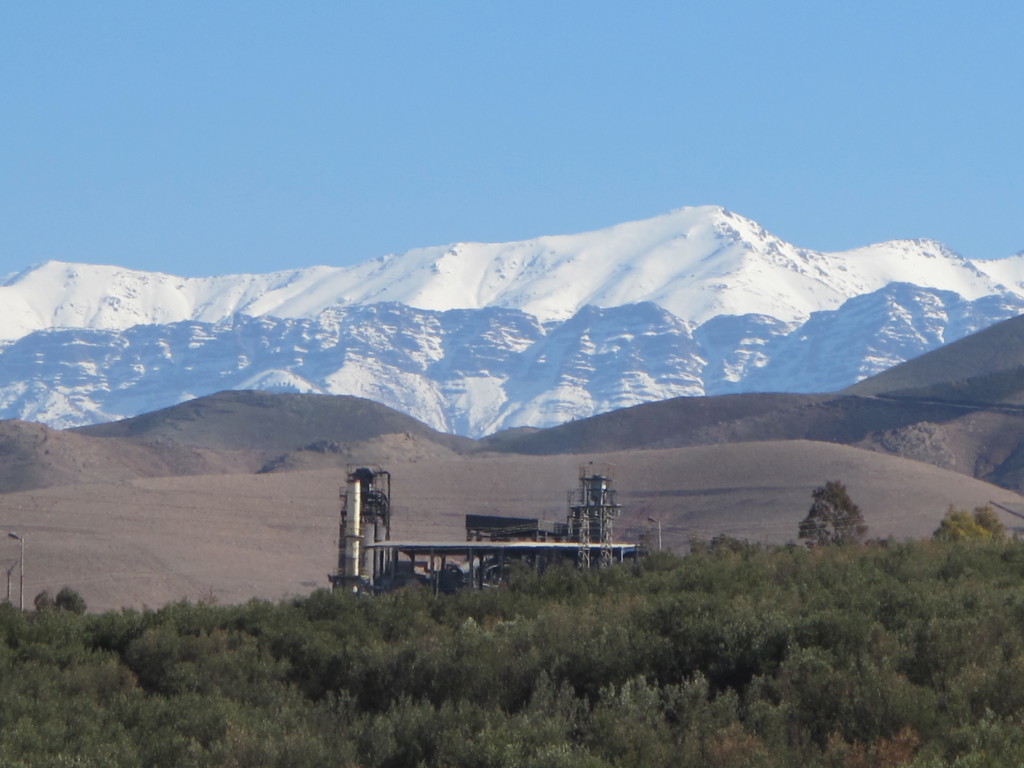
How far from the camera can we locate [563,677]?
2527cm

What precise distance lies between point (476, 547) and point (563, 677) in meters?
34.4

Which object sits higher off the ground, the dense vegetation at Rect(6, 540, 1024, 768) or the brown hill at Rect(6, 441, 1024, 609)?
the brown hill at Rect(6, 441, 1024, 609)

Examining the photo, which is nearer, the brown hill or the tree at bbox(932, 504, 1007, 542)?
the tree at bbox(932, 504, 1007, 542)

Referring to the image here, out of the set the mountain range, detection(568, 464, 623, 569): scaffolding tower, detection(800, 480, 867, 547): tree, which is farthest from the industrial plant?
detection(800, 480, 867, 547): tree

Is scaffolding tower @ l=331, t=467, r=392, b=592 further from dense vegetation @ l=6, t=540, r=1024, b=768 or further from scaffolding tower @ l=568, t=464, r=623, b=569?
dense vegetation @ l=6, t=540, r=1024, b=768

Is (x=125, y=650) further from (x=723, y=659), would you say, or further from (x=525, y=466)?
(x=525, y=466)

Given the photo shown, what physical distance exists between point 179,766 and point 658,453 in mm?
116102

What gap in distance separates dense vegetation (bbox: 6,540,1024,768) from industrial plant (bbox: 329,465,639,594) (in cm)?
2281

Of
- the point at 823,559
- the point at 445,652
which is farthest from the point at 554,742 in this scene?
the point at 823,559

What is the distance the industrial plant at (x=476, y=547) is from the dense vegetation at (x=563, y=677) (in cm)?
2281

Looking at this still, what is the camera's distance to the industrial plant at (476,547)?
2335 inches

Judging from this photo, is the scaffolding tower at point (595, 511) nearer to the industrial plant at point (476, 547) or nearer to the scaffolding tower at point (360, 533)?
the industrial plant at point (476, 547)

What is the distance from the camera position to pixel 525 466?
135125 millimetres

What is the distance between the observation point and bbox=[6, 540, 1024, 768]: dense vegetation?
21.0 meters
